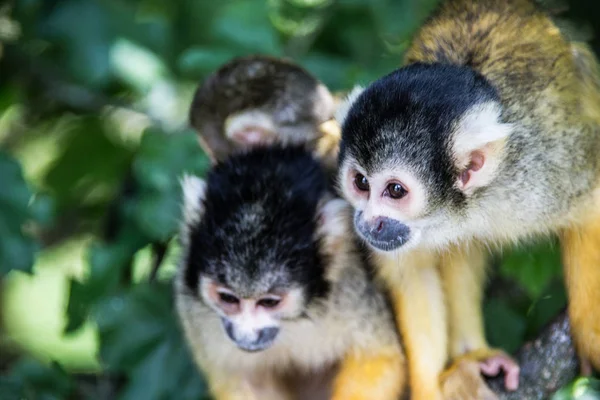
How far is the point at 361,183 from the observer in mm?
3062

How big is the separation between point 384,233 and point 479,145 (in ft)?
1.24

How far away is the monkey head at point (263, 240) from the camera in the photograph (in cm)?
322

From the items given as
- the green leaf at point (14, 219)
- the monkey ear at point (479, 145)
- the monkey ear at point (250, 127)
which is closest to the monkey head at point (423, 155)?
the monkey ear at point (479, 145)

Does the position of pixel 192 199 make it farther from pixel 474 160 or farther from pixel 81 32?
pixel 81 32

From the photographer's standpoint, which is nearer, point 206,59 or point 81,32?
point 206,59

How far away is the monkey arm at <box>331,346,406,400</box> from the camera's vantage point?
338 centimetres

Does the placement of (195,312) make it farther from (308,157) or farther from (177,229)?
(308,157)

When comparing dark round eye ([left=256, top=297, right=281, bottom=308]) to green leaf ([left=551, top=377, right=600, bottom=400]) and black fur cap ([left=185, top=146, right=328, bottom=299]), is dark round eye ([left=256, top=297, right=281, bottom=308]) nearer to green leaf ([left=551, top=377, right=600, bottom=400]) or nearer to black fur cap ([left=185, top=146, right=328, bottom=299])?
black fur cap ([left=185, top=146, right=328, bottom=299])

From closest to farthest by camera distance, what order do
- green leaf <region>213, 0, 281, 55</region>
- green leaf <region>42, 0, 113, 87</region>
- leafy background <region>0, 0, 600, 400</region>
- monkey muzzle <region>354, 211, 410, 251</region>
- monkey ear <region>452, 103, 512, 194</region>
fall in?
monkey ear <region>452, 103, 512, 194</region> → monkey muzzle <region>354, 211, 410, 251</region> → leafy background <region>0, 0, 600, 400</region> → green leaf <region>213, 0, 281, 55</region> → green leaf <region>42, 0, 113, 87</region>

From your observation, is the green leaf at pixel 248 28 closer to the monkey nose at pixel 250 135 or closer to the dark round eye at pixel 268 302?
the monkey nose at pixel 250 135

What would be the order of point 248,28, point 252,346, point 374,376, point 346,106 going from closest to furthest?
point 346,106 < point 252,346 < point 374,376 < point 248,28

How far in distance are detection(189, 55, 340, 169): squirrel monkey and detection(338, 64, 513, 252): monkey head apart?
0.64 metres

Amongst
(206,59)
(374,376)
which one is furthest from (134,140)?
(374,376)

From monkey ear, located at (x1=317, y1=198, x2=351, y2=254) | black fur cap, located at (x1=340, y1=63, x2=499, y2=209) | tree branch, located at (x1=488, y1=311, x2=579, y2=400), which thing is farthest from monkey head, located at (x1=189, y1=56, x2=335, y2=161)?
tree branch, located at (x1=488, y1=311, x2=579, y2=400)
